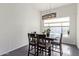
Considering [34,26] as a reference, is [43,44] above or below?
below

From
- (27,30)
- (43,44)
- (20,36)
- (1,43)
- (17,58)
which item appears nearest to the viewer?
(17,58)

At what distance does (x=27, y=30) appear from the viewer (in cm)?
457

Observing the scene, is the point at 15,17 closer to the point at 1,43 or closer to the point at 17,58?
the point at 1,43

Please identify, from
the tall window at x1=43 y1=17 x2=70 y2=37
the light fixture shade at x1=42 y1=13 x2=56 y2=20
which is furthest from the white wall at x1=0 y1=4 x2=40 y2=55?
the tall window at x1=43 y1=17 x2=70 y2=37

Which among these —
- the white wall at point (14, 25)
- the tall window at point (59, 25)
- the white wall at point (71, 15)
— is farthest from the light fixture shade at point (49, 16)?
the white wall at point (14, 25)

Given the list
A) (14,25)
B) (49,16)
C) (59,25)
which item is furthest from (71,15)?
(14,25)

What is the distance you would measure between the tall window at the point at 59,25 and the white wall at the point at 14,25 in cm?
142

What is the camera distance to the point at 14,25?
11.6ft

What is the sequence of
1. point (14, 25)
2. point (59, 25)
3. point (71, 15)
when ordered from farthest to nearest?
1. point (59, 25)
2. point (71, 15)
3. point (14, 25)

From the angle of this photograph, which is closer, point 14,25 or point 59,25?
point 14,25

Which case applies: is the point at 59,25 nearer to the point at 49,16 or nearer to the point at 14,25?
the point at 49,16

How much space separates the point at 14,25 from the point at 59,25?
309cm

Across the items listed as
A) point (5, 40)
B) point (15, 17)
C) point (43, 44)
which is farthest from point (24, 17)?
point (43, 44)

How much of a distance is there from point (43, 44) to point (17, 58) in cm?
200
